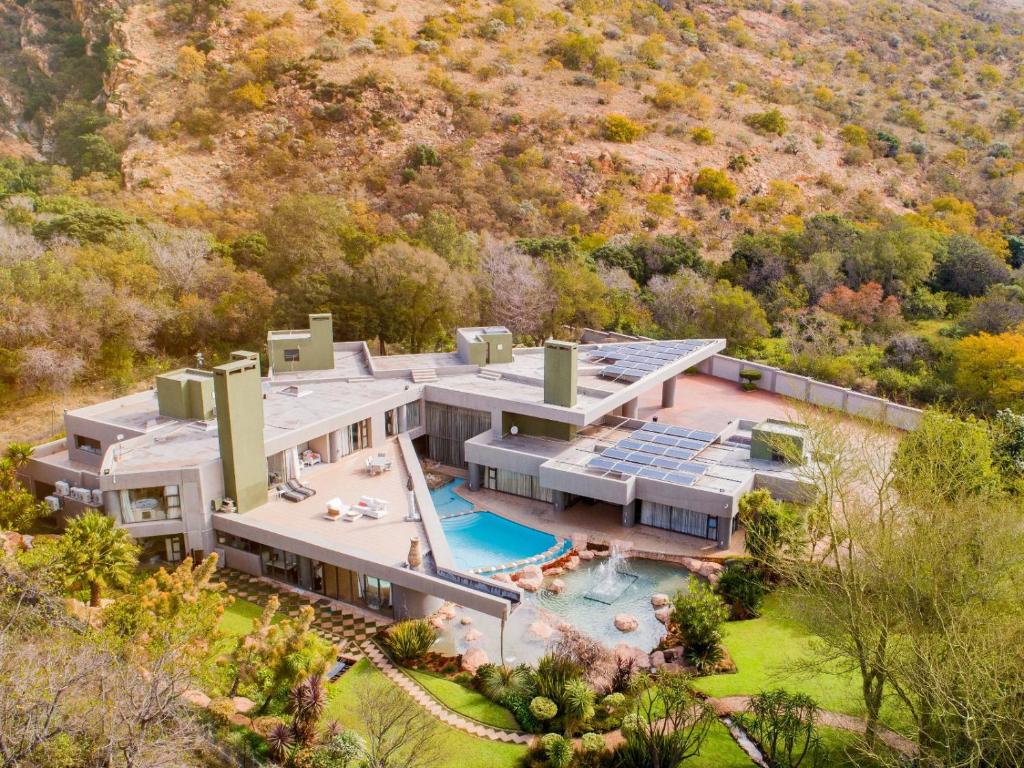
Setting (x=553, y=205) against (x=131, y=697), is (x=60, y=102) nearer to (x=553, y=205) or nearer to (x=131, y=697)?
(x=553, y=205)

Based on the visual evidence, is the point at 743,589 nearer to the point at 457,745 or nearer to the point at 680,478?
the point at 680,478

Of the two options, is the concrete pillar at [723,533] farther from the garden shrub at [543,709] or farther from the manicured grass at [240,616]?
the manicured grass at [240,616]

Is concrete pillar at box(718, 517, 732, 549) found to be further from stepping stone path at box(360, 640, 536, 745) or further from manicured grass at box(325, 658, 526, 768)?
manicured grass at box(325, 658, 526, 768)

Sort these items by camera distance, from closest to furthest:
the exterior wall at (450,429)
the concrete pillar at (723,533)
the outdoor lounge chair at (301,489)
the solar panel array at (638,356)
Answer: the outdoor lounge chair at (301,489), the concrete pillar at (723,533), the exterior wall at (450,429), the solar panel array at (638,356)

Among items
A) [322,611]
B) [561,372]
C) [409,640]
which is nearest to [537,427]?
[561,372]

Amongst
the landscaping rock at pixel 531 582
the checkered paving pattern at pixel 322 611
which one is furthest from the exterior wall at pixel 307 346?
the landscaping rock at pixel 531 582

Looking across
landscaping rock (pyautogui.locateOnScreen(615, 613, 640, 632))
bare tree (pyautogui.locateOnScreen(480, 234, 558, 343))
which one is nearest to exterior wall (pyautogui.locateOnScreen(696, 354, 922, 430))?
bare tree (pyautogui.locateOnScreen(480, 234, 558, 343))
